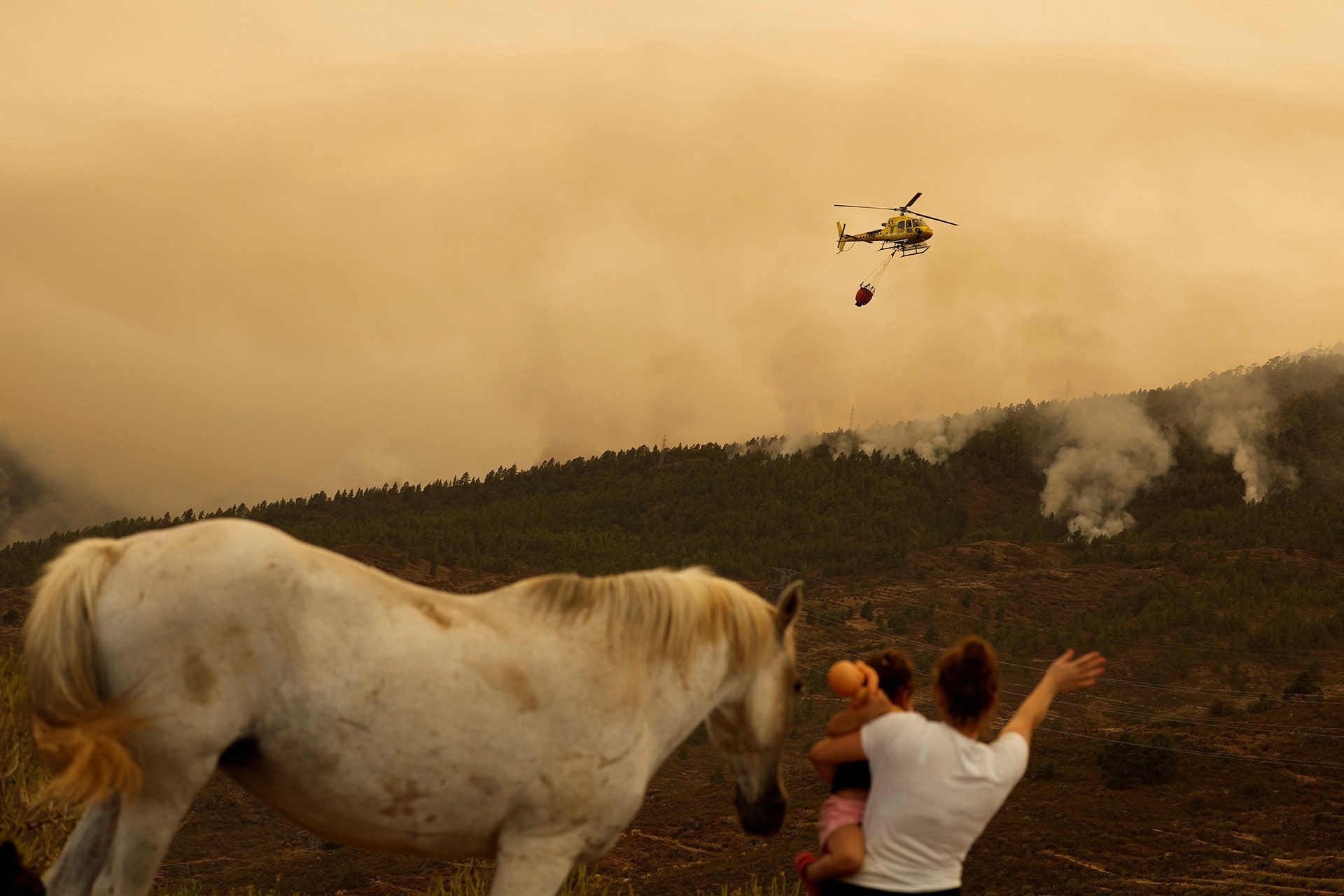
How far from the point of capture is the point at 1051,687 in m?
4.31

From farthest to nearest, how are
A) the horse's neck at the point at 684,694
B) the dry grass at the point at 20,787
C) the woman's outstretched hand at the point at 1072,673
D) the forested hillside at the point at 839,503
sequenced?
the forested hillside at the point at 839,503, the dry grass at the point at 20,787, the horse's neck at the point at 684,694, the woman's outstretched hand at the point at 1072,673

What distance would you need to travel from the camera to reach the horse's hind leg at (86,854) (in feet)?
13.4

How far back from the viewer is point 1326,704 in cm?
3966

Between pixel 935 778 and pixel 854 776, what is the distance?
0.48 metres

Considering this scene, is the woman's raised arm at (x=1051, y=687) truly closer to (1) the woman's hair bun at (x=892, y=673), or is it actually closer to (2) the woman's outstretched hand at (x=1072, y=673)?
(2) the woman's outstretched hand at (x=1072, y=673)

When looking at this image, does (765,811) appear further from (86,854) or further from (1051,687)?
(86,854)

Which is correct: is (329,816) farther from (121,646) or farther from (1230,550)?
(1230,550)

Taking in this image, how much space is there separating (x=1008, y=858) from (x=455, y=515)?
97.6m

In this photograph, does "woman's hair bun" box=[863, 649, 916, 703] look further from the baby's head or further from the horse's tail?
the horse's tail

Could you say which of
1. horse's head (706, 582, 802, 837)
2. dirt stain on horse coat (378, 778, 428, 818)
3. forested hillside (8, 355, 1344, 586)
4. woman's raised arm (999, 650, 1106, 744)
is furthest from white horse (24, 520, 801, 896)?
forested hillside (8, 355, 1344, 586)

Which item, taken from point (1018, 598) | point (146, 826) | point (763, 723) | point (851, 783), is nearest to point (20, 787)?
point (146, 826)

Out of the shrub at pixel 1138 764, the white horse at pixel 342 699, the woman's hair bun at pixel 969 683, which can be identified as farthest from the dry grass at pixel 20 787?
the shrub at pixel 1138 764

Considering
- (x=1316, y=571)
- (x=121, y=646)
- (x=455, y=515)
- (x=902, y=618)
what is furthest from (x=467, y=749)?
(x=455, y=515)

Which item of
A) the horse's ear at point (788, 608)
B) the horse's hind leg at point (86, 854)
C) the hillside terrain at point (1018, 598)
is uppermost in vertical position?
the horse's ear at point (788, 608)
